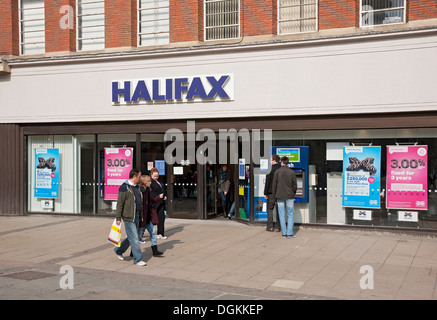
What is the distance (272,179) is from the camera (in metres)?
12.4

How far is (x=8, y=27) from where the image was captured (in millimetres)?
16266

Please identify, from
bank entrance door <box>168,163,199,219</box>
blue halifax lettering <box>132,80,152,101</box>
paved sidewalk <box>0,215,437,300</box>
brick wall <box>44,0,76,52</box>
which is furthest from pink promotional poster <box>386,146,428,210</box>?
brick wall <box>44,0,76,52</box>

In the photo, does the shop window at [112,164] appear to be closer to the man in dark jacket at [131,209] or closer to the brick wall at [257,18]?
the brick wall at [257,18]

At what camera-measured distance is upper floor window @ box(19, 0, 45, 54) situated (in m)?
16.3

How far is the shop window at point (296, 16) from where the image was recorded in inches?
530

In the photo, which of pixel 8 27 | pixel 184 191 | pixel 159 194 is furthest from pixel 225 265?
pixel 8 27

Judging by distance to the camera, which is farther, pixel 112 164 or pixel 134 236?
pixel 112 164

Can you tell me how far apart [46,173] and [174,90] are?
5348mm

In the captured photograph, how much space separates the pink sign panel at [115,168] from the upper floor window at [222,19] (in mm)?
4341

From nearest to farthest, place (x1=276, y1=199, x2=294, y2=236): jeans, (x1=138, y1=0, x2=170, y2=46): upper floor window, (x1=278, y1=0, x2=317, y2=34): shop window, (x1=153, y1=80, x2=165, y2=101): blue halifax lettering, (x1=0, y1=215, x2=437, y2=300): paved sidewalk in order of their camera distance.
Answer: (x1=0, y1=215, x2=437, y2=300): paved sidewalk → (x1=276, y1=199, x2=294, y2=236): jeans → (x1=278, y1=0, x2=317, y2=34): shop window → (x1=153, y1=80, x2=165, y2=101): blue halifax lettering → (x1=138, y1=0, x2=170, y2=46): upper floor window

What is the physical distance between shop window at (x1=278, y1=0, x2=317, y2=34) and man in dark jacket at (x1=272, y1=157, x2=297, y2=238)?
4.12m

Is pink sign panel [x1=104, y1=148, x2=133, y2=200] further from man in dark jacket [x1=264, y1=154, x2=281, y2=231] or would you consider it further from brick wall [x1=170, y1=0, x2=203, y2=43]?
man in dark jacket [x1=264, y1=154, x2=281, y2=231]

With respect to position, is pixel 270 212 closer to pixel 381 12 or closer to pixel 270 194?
pixel 270 194
